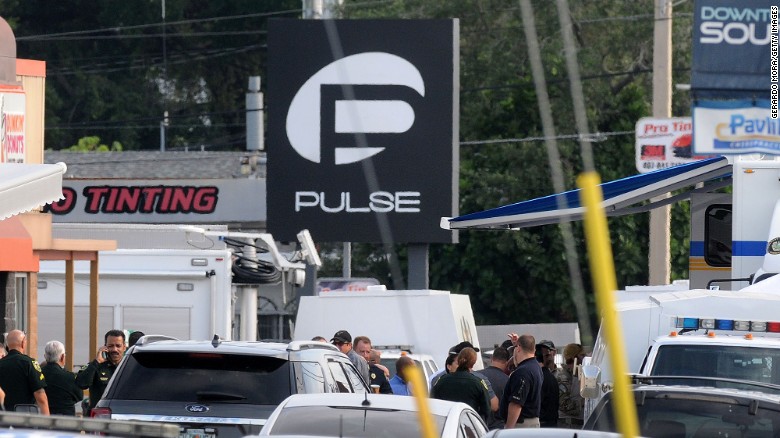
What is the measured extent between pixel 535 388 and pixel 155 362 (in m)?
3.62

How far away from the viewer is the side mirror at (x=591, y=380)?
10750 millimetres

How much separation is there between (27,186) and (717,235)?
829 centimetres

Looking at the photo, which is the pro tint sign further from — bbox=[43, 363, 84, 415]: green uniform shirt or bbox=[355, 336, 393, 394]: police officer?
bbox=[43, 363, 84, 415]: green uniform shirt

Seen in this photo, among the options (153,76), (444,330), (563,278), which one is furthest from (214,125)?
(444,330)

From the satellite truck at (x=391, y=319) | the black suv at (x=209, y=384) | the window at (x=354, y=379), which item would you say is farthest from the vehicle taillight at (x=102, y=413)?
the satellite truck at (x=391, y=319)

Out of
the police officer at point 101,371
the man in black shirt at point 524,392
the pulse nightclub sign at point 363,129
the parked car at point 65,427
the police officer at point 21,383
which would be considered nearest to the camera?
the parked car at point 65,427

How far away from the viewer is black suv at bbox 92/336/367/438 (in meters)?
9.68

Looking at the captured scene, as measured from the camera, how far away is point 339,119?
22.7 metres

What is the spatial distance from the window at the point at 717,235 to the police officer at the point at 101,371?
24.5 feet

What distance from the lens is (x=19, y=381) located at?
39.5 feet

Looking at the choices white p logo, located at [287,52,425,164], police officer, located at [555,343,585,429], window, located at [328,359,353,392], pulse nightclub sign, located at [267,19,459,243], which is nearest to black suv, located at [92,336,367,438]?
window, located at [328,359,353,392]

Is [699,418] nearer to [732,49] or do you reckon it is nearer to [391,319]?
[391,319]

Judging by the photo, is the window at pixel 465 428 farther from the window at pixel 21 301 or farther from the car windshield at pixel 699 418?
the window at pixel 21 301

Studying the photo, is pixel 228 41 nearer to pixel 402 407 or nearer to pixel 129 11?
pixel 129 11
